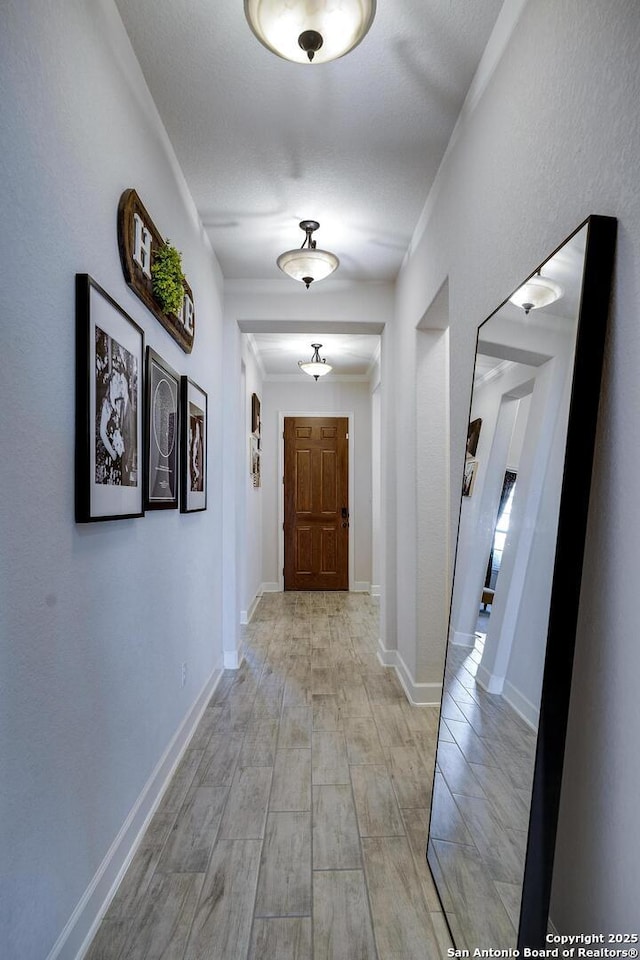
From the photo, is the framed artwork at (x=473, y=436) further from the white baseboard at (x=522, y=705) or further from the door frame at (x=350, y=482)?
the door frame at (x=350, y=482)

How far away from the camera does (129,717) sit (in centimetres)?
185

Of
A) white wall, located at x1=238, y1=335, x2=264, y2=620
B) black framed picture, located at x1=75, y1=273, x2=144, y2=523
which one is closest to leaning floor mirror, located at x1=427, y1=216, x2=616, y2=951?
black framed picture, located at x1=75, y1=273, x2=144, y2=523

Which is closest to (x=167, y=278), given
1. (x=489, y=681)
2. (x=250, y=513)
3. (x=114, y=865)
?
(x=489, y=681)

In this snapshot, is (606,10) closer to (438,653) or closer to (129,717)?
(129,717)

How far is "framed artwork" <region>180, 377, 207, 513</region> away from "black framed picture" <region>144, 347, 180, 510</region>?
0.12m

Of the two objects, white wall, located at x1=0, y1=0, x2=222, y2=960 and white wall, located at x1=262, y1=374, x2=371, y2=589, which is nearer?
white wall, located at x1=0, y1=0, x2=222, y2=960

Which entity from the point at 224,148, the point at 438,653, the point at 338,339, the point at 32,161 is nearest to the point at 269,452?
the point at 338,339

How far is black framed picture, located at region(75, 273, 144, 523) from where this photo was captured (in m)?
1.46

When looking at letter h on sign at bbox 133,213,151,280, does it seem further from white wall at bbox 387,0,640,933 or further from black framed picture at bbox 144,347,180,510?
white wall at bbox 387,0,640,933

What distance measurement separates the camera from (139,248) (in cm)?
193

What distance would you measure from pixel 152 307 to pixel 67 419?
851 millimetres

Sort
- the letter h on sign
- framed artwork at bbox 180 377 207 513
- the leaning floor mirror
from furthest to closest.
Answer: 1. framed artwork at bbox 180 377 207 513
2. the letter h on sign
3. the leaning floor mirror

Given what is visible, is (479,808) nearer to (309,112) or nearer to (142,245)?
(142,245)

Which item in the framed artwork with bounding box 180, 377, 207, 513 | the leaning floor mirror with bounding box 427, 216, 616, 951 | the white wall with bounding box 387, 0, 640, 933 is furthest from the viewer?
the framed artwork with bounding box 180, 377, 207, 513
